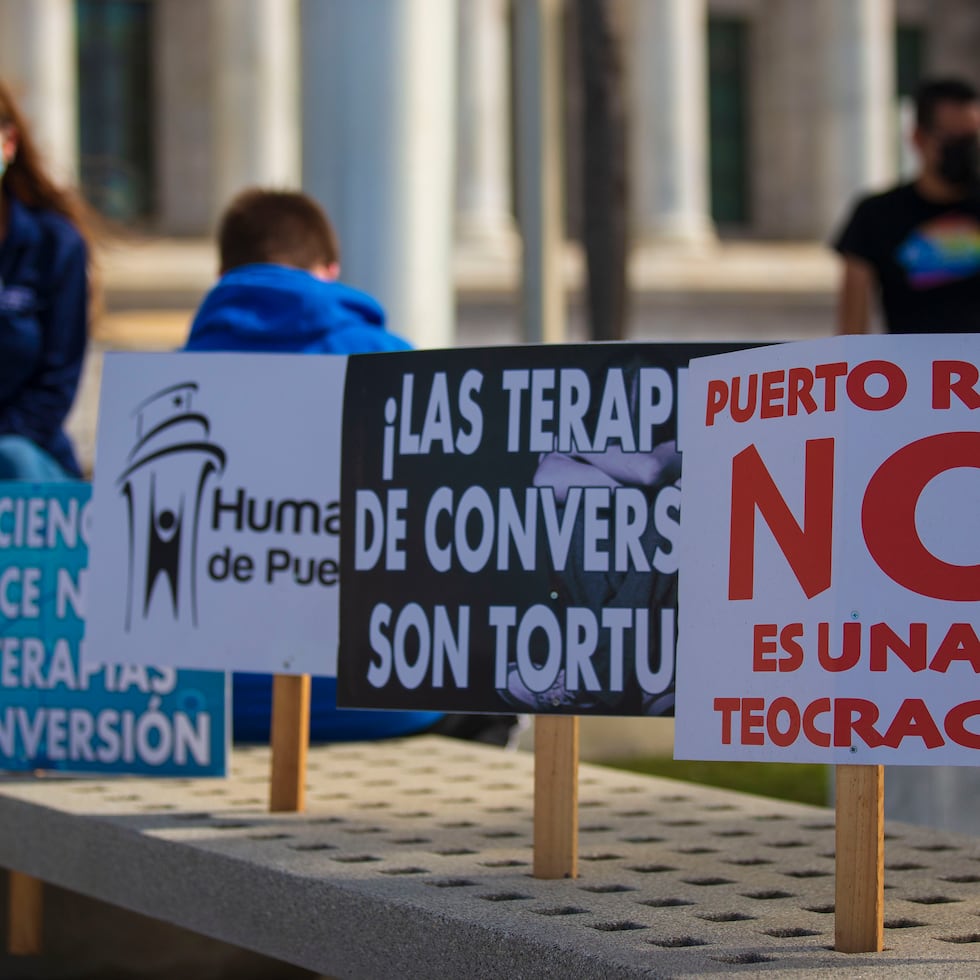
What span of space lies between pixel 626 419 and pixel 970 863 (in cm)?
96

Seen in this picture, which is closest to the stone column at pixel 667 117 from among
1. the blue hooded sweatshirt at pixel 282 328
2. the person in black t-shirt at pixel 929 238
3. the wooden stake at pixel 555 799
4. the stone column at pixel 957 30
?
the stone column at pixel 957 30

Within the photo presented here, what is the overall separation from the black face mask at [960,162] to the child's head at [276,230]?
2140mm

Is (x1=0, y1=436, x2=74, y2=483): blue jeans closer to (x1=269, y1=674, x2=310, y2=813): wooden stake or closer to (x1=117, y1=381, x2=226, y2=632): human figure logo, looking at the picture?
(x1=117, y1=381, x2=226, y2=632): human figure logo

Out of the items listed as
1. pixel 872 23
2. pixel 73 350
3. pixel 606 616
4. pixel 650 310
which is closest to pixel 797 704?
pixel 606 616

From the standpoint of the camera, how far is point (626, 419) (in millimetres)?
3420

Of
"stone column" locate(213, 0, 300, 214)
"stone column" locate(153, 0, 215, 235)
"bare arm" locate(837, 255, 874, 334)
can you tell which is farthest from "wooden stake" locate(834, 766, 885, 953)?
"stone column" locate(153, 0, 215, 235)

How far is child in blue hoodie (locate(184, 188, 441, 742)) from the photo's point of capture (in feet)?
16.0

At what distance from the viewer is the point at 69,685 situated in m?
4.55

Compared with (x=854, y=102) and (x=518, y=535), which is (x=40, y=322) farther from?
(x=854, y=102)

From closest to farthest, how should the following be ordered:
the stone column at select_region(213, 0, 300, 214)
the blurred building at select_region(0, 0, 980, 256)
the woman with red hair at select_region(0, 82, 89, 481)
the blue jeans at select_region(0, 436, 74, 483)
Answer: the blue jeans at select_region(0, 436, 74, 483) → the woman with red hair at select_region(0, 82, 89, 481) → the stone column at select_region(213, 0, 300, 214) → the blurred building at select_region(0, 0, 980, 256)

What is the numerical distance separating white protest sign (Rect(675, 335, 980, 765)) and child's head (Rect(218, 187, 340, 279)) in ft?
7.22

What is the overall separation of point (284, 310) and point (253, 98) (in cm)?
2250

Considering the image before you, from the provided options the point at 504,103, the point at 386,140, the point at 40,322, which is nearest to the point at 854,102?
the point at 504,103

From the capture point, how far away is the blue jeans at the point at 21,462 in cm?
518
